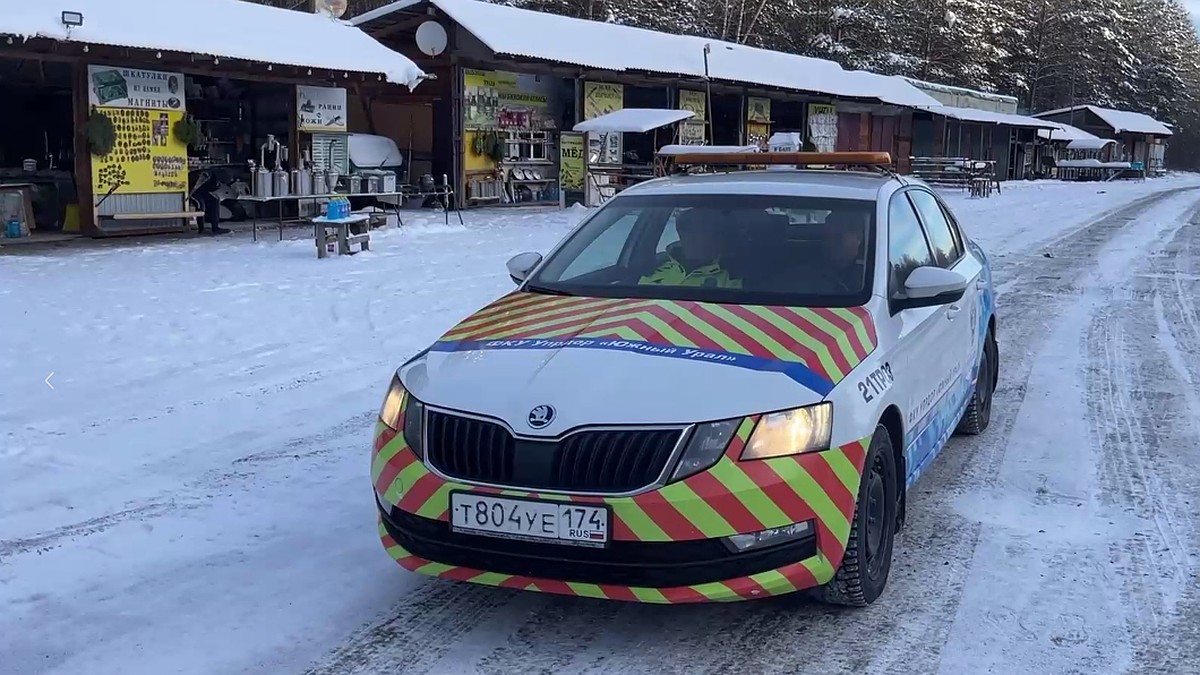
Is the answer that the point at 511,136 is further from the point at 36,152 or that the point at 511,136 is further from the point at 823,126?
the point at 823,126

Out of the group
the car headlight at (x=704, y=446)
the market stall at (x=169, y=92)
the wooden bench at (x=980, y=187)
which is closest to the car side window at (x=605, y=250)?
the car headlight at (x=704, y=446)

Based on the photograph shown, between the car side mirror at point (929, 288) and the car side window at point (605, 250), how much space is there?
4.25 feet

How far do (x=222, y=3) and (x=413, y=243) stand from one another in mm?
5812

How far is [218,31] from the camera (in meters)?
17.0

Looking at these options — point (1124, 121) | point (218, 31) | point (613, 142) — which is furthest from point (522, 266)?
point (1124, 121)

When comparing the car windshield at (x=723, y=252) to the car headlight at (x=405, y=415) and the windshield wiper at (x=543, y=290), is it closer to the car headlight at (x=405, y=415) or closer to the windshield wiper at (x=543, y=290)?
the windshield wiper at (x=543, y=290)

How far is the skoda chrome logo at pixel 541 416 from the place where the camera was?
145 inches

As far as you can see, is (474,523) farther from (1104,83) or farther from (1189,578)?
(1104,83)

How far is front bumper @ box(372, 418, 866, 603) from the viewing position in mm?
3566

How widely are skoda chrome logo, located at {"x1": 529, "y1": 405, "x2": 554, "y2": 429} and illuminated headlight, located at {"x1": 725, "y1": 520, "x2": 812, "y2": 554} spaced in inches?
26.4

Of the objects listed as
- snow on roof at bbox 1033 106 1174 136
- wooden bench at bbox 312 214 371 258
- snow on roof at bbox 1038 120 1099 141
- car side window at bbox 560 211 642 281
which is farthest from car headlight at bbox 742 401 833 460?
snow on roof at bbox 1033 106 1174 136

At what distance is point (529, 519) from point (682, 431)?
56 centimetres

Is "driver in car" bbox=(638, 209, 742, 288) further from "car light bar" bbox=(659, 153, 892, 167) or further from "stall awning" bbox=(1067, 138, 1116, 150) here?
"stall awning" bbox=(1067, 138, 1116, 150)

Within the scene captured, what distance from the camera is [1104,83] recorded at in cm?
8581
